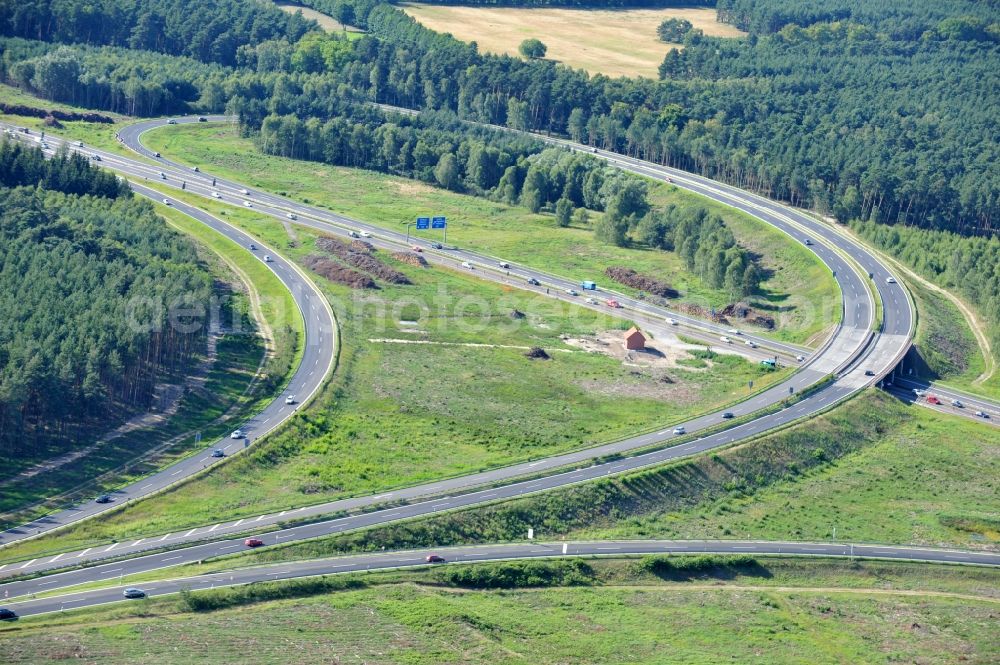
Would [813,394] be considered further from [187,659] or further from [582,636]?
[187,659]

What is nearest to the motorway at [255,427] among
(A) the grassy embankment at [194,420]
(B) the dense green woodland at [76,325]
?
(A) the grassy embankment at [194,420]

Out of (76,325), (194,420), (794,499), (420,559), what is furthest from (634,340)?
(76,325)

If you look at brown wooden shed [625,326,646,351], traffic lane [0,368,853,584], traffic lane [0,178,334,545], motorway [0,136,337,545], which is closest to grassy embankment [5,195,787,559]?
motorway [0,136,337,545]

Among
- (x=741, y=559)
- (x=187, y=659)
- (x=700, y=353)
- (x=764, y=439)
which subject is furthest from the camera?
(x=700, y=353)

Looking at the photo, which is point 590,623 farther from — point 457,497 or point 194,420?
point 194,420

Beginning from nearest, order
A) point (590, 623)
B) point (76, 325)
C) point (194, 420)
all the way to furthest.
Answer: point (590, 623), point (194, 420), point (76, 325)

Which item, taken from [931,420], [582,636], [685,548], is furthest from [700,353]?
[582,636]
